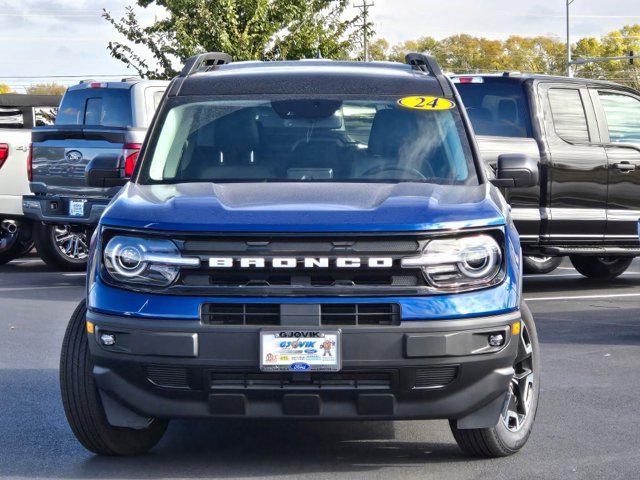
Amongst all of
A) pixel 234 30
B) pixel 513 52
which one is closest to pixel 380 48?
pixel 513 52

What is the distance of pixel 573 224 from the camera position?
12859mm

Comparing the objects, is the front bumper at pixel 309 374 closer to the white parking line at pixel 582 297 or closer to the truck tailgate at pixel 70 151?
the white parking line at pixel 582 297

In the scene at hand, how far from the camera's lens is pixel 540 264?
49.1ft

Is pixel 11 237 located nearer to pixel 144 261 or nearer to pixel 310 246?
pixel 144 261

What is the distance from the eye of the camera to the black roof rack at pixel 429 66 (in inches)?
275

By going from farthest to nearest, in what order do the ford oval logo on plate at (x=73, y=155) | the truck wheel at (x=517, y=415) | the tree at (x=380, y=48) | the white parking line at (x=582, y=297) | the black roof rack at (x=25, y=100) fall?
the tree at (x=380, y=48), the black roof rack at (x=25, y=100), the ford oval logo on plate at (x=73, y=155), the white parking line at (x=582, y=297), the truck wheel at (x=517, y=415)

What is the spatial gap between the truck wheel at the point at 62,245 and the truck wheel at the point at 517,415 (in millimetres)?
9933

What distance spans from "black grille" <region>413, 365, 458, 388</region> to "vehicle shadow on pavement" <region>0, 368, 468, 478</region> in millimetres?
665

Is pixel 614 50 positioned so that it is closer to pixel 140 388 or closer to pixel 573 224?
pixel 573 224

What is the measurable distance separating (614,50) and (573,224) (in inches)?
4630

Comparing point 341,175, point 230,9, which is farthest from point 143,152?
point 230,9

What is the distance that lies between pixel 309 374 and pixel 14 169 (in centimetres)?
1139

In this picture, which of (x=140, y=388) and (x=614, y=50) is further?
(x=614, y=50)

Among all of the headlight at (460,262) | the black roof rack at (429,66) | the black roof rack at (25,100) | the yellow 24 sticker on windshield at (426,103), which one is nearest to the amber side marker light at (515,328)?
the headlight at (460,262)
